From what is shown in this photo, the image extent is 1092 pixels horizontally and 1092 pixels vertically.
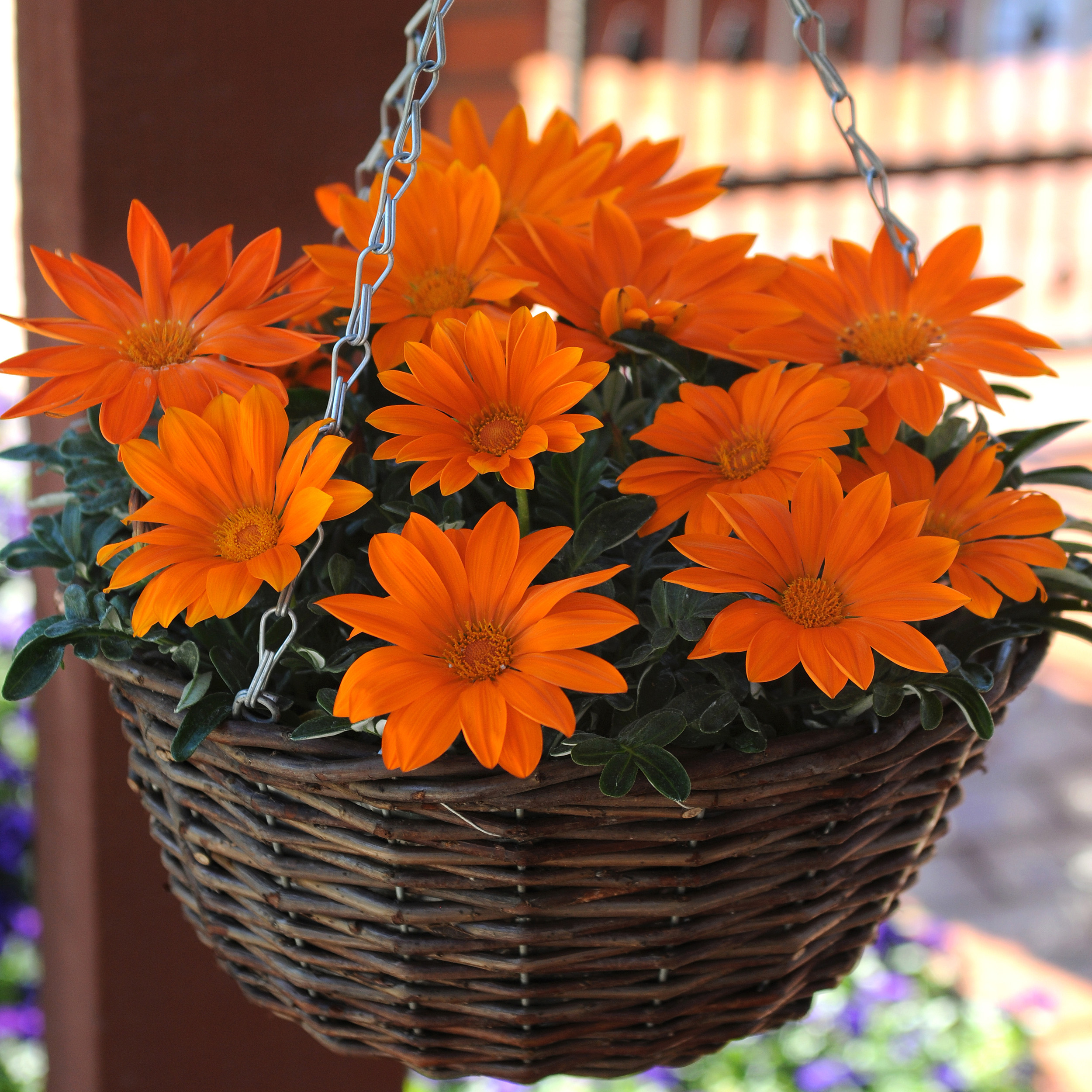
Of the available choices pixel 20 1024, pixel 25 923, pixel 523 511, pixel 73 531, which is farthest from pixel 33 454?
pixel 25 923

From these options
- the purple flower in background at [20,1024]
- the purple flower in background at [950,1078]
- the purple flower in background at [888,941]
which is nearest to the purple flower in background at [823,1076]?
the purple flower in background at [950,1078]

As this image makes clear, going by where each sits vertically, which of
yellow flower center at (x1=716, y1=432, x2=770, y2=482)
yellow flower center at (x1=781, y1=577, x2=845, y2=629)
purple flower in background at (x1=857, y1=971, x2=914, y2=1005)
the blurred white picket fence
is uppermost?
the blurred white picket fence

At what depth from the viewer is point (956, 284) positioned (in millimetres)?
634

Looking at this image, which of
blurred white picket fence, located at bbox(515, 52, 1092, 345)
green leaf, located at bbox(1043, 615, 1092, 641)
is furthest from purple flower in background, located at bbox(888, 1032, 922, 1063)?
blurred white picket fence, located at bbox(515, 52, 1092, 345)

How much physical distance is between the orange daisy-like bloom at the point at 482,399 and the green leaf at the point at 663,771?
12 centimetres

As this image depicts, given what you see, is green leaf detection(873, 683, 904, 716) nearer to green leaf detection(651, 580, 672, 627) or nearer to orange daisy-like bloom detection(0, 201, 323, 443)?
green leaf detection(651, 580, 672, 627)

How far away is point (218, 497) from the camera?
520 millimetres

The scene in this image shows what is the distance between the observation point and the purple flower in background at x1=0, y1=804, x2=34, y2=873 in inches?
79.7

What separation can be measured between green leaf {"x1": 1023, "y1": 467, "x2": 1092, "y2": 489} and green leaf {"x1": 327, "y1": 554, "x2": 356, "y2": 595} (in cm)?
40

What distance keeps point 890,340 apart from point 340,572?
12.1 inches

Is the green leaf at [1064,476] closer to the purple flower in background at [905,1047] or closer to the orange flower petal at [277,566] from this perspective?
the orange flower petal at [277,566]

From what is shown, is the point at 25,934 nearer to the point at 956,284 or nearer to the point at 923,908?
the point at 923,908

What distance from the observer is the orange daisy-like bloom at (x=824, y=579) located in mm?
474

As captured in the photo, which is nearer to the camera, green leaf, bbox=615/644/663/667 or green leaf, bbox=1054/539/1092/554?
green leaf, bbox=615/644/663/667
